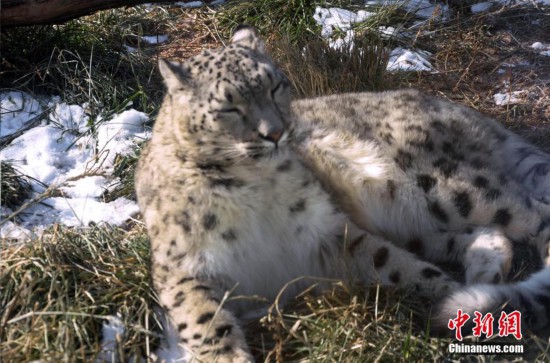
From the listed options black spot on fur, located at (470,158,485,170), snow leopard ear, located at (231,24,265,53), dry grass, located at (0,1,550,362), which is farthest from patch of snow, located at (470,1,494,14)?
snow leopard ear, located at (231,24,265,53)

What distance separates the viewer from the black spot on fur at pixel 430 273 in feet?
13.3

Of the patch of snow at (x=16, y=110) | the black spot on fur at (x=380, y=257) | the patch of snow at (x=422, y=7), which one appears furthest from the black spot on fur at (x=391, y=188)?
the patch of snow at (x=422, y=7)

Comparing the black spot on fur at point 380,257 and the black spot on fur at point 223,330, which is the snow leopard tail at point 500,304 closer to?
the black spot on fur at point 380,257

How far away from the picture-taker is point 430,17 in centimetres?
798

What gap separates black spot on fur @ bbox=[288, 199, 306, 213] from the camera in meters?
3.98

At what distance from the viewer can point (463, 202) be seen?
175 inches

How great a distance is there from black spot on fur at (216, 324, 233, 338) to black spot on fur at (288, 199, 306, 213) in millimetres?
728

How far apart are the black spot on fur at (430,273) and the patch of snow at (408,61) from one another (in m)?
3.29

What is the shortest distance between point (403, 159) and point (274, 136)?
50.7 inches

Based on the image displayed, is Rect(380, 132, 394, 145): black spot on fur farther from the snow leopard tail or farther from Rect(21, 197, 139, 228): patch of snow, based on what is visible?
Rect(21, 197, 139, 228): patch of snow

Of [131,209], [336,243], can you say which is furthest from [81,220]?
[336,243]

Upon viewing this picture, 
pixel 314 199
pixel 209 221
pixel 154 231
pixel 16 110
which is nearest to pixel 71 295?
pixel 154 231

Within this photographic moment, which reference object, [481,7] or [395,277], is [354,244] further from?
[481,7]
